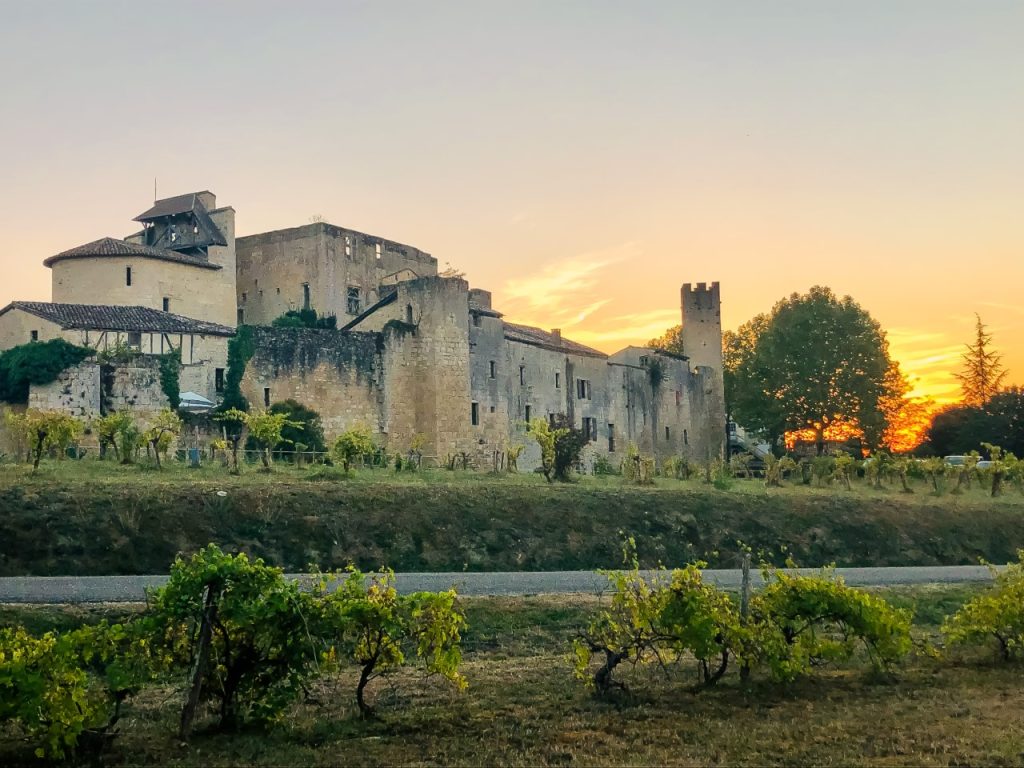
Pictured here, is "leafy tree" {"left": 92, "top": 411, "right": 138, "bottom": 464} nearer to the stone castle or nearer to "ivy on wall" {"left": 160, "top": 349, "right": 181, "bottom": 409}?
the stone castle

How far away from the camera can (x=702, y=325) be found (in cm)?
6425

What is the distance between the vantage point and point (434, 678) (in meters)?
12.1

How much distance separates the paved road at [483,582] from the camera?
14.5m

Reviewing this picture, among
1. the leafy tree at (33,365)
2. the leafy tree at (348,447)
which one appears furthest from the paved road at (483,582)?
the leafy tree at (33,365)

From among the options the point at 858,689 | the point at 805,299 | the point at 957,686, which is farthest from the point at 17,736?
the point at 805,299

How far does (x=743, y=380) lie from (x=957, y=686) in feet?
174

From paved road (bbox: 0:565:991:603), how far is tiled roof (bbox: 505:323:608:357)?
26.0 metres

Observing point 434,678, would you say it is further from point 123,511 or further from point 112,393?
point 112,393

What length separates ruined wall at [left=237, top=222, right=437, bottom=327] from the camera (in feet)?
173

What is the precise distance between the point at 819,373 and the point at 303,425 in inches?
1320

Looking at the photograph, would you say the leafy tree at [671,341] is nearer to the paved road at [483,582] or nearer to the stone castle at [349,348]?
the stone castle at [349,348]

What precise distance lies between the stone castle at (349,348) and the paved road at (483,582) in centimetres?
1868

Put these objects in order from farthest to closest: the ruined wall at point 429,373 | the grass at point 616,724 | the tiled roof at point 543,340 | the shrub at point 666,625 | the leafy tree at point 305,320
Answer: the leafy tree at point 305,320
the tiled roof at point 543,340
the ruined wall at point 429,373
the shrub at point 666,625
the grass at point 616,724

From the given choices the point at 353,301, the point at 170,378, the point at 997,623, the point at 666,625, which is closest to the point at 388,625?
the point at 666,625
